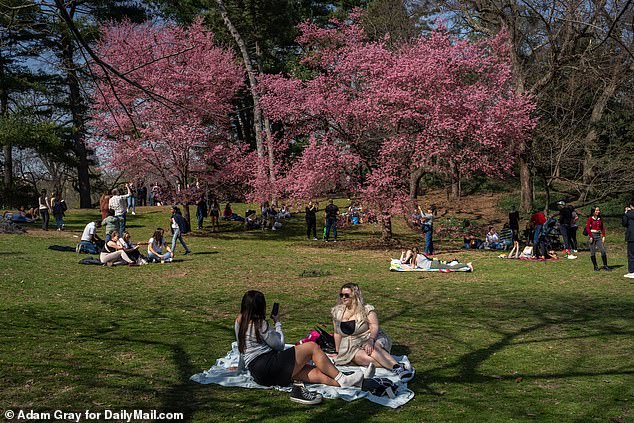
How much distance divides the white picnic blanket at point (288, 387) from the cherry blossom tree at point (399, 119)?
14510 mm

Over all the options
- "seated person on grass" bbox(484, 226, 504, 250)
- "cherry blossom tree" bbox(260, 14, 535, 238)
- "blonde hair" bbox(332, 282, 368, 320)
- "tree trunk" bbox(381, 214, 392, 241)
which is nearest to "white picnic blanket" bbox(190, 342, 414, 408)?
"blonde hair" bbox(332, 282, 368, 320)

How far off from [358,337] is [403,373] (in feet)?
2.39

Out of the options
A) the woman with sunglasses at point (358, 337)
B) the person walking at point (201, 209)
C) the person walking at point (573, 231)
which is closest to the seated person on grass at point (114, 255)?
the woman with sunglasses at point (358, 337)

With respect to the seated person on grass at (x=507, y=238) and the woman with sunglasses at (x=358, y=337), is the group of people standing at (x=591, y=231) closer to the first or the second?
the seated person on grass at (x=507, y=238)

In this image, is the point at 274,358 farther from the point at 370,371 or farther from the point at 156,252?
the point at 156,252

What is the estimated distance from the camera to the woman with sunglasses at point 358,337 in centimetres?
642

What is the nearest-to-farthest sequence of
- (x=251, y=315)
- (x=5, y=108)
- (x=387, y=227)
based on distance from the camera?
(x=251, y=315) < (x=387, y=227) < (x=5, y=108)

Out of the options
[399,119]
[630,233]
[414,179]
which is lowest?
[630,233]

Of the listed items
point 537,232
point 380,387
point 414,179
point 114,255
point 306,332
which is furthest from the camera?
point 414,179

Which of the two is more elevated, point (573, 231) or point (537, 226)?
point (537, 226)

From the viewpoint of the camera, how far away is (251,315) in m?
5.94

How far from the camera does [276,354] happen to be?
234 inches

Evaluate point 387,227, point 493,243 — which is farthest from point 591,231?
point 387,227

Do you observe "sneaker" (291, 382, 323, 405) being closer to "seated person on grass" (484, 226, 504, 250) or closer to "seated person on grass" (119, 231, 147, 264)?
"seated person on grass" (119, 231, 147, 264)
